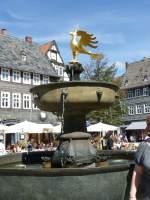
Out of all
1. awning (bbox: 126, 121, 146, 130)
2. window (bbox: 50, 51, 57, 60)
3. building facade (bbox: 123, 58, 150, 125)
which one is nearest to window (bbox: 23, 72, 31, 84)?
window (bbox: 50, 51, 57, 60)

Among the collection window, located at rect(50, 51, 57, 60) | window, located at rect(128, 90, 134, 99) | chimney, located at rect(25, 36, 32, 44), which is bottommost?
window, located at rect(128, 90, 134, 99)

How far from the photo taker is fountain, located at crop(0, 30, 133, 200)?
6074mm

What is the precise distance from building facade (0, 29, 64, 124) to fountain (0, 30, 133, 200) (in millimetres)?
34412

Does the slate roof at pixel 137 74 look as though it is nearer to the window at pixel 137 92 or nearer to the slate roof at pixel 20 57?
the window at pixel 137 92

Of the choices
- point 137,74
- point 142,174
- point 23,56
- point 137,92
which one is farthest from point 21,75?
point 142,174

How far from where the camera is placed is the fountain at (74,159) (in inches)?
239

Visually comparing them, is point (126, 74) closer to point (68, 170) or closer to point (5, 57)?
point (5, 57)

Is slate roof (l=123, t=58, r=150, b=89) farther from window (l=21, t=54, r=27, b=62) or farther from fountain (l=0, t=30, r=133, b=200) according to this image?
fountain (l=0, t=30, r=133, b=200)

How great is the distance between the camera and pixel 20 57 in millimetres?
47469

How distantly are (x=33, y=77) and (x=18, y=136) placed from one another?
23.6ft

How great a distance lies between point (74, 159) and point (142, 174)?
312cm

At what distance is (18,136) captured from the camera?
4409 centimetres

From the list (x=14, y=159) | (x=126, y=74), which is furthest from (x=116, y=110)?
(x=14, y=159)

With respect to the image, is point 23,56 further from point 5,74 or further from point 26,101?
point 26,101
